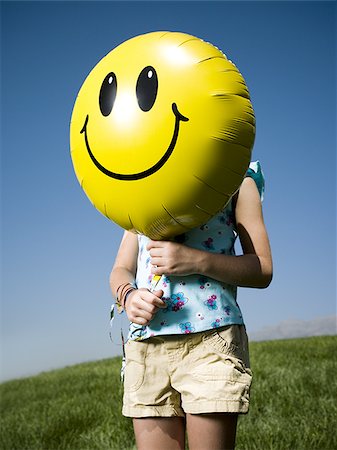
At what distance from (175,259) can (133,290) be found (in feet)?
0.93

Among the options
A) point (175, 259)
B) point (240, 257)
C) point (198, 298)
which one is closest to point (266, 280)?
point (240, 257)

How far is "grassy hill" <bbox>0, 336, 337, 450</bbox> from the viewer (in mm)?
4152

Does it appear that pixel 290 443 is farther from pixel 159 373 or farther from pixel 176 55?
pixel 176 55

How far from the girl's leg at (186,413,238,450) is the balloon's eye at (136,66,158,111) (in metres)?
1.08

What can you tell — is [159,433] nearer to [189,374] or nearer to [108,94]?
[189,374]

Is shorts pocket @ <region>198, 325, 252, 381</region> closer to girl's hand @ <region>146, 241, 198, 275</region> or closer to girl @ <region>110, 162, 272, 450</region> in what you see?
girl @ <region>110, 162, 272, 450</region>

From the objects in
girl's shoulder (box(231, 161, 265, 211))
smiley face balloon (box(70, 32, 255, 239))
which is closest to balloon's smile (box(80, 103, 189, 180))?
smiley face balloon (box(70, 32, 255, 239))

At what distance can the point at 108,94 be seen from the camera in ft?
6.68

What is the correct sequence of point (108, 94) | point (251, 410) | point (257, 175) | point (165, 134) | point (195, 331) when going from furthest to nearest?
point (251, 410) < point (257, 175) < point (195, 331) < point (108, 94) < point (165, 134)

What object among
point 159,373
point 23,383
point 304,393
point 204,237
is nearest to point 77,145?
point 204,237

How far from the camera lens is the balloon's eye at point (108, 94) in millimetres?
2012

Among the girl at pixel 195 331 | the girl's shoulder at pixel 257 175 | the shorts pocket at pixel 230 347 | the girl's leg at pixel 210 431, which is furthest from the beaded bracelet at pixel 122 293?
the girl's shoulder at pixel 257 175

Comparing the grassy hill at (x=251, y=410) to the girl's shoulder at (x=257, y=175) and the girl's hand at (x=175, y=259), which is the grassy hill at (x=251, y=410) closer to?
the girl's shoulder at (x=257, y=175)

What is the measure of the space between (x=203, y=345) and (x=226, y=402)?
212 millimetres
